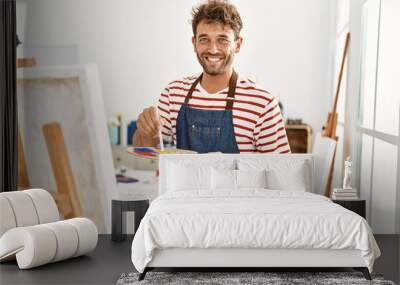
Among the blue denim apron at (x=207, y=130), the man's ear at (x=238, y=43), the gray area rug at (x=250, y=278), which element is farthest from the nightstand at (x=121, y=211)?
the man's ear at (x=238, y=43)

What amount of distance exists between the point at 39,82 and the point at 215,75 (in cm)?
202

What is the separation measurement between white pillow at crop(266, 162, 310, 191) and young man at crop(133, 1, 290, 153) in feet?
2.29

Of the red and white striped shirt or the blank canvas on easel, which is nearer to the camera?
the red and white striped shirt

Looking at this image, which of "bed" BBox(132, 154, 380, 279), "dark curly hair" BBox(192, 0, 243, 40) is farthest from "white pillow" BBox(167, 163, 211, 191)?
"dark curly hair" BBox(192, 0, 243, 40)

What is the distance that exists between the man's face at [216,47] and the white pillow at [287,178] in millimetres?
1396

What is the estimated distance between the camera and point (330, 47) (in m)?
7.64

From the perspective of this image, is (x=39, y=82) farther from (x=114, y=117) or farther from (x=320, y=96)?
(x=320, y=96)

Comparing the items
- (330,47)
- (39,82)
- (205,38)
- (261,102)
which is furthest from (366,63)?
(39,82)

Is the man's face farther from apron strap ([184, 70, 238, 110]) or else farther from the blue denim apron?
the blue denim apron

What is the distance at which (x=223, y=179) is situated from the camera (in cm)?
667

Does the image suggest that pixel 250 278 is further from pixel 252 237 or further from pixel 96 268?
pixel 96 268

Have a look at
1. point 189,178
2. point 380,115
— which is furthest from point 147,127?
point 380,115

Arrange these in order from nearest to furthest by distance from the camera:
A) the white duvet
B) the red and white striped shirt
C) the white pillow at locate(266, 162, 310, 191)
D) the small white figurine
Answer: the white duvet < the white pillow at locate(266, 162, 310, 191) < the small white figurine < the red and white striped shirt

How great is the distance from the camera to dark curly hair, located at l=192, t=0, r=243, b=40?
7598 millimetres
